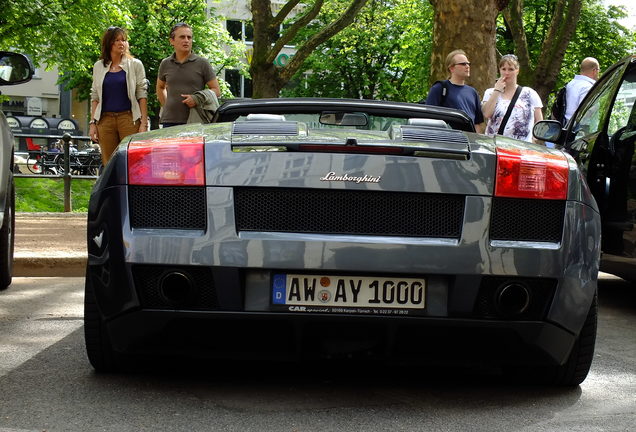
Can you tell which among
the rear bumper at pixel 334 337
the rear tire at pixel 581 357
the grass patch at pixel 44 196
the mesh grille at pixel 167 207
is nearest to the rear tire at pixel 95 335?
the rear bumper at pixel 334 337

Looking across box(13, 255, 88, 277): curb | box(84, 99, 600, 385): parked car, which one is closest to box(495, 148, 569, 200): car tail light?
box(84, 99, 600, 385): parked car

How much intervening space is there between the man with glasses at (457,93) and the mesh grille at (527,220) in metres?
4.64

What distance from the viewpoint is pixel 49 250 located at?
384 inches

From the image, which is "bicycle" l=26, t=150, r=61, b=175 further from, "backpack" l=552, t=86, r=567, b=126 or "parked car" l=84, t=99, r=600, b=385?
"parked car" l=84, t=99, r=600, b=385

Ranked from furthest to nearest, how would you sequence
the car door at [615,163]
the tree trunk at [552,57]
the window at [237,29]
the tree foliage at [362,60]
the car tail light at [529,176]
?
the window at [237,29]
the tree foliage at [362,60]
the tree trunk at [552,57]
the car door at [615,163]
the car tail light at [529,176]

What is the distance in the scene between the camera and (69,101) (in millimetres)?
58906

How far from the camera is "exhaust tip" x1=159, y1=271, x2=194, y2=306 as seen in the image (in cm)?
414

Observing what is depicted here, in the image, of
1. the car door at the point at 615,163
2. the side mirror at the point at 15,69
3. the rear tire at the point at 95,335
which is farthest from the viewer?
the car door at the point at 615,163

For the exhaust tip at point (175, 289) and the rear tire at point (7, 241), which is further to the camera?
the rear tire at point (7, 241)

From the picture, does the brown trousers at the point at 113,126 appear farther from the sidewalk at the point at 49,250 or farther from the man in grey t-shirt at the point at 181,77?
the sidewalk at the point at 49,250

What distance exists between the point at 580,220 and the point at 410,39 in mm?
37190

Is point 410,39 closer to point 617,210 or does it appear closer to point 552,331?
point 617,210

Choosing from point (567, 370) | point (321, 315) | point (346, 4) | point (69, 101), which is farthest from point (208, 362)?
point (69, 101)

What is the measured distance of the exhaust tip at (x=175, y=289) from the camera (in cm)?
414
